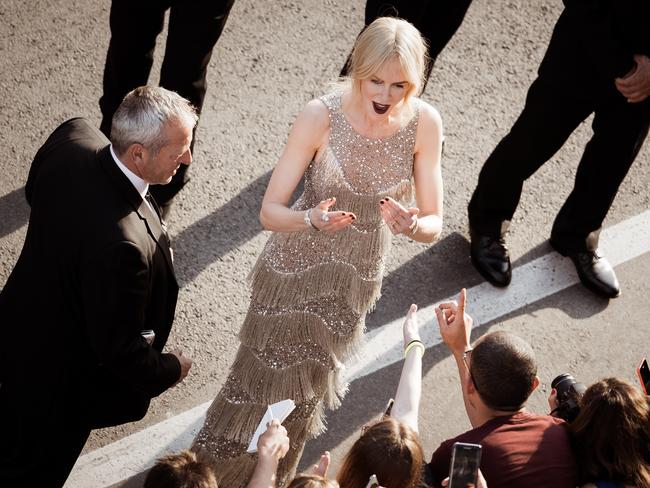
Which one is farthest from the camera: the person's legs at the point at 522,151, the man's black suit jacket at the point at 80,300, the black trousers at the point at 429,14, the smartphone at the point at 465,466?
the black trousers at the point at 429,14

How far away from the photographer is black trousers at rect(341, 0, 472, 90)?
484 cm

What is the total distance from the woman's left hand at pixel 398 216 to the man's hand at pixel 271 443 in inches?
33.6

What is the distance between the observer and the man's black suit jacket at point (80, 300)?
111 inches

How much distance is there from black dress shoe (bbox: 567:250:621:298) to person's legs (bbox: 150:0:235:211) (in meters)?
2.44

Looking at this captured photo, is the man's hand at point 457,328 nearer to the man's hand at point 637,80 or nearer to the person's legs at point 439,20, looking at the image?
the man's hand at point 637,80

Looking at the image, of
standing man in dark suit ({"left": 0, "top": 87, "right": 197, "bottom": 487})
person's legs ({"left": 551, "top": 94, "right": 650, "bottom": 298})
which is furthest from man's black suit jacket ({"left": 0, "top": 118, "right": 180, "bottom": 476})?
person's legs ({"left": 551, "top": 94, "right": 650, "bottom": 298})

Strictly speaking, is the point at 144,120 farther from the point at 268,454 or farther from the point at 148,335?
the point at 268,454

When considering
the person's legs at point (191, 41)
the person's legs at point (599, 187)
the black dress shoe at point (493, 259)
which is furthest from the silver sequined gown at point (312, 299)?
the person's legs at point (599, 187)

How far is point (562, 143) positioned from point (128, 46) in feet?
7.99

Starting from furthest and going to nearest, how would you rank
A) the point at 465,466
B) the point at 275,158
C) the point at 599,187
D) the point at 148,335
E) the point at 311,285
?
the point at 275,158 < the point at 599,187 < the point at 311,285 < the point at 148,335 < the point at 465,466

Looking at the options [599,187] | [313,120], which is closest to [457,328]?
[313,120]

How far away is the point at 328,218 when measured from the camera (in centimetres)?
317

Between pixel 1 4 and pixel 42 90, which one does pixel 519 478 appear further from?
pixel 1 4

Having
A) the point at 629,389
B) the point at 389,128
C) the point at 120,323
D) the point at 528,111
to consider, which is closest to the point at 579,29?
the point at 528,111
